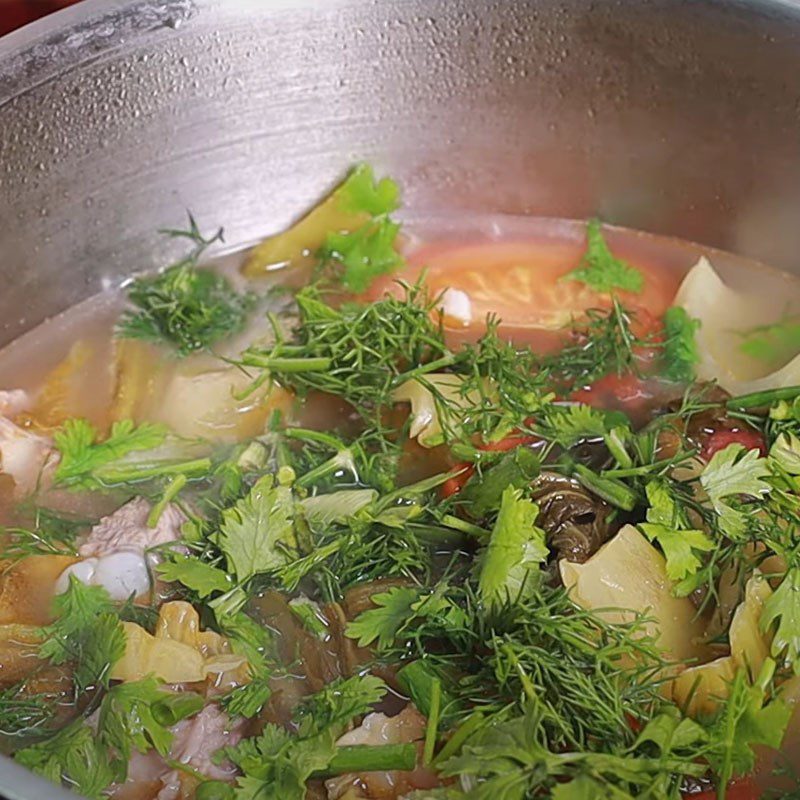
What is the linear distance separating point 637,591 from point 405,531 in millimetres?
Result: 389

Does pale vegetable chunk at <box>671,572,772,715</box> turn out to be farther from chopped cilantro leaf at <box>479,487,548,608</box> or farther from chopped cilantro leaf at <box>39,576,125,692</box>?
chopped cilantro leaf at <box>39,576,125,692</box>

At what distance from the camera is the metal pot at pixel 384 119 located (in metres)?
2.33

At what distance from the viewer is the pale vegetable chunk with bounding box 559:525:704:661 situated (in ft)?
6.03

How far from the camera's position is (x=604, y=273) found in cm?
260

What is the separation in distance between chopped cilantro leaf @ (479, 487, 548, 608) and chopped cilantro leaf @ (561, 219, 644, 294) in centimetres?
84

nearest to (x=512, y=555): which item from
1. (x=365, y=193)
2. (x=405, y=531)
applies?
(x=405, y=531)

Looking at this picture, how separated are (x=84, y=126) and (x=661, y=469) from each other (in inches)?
52.6

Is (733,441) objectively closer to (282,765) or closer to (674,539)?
(674,539)

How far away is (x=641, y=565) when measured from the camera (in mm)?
1894

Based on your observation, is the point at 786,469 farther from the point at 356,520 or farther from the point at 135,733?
the point at 135,733

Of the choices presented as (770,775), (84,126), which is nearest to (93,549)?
(84,126)

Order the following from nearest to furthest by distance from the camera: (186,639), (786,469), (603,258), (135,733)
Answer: (135,733) < (186,639) < (786,469) < (603,258)

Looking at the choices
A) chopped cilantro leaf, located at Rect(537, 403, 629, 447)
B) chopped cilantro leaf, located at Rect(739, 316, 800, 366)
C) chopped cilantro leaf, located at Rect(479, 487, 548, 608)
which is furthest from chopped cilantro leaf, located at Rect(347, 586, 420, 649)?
chopped cilantro leaf, located at Rect(739, 316, 800, 366)

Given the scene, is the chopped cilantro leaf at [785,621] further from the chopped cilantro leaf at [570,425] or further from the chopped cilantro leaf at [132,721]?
the chopped cilantro leaf at [132,721]
